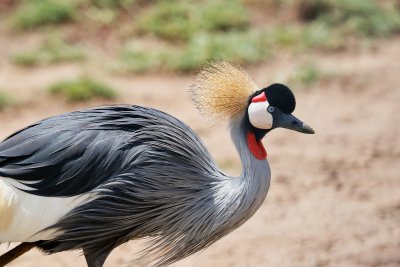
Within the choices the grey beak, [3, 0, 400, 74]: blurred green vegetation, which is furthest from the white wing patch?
[3, 0, 400, 74]: blurred green vegetation

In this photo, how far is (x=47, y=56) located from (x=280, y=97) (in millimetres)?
3510

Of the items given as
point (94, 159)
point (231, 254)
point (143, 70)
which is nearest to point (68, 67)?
point (143, 70)

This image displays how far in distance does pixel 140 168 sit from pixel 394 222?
1.67 m

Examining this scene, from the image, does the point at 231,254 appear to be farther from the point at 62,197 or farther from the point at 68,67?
the point at 68,67

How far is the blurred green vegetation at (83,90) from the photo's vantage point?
5922 mm

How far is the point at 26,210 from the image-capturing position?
3.20 m

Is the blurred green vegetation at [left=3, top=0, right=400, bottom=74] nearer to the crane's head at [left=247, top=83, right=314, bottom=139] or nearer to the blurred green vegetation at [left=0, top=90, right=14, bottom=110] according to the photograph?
the blurred green vegetation at [left=0, top=90, right=14, bottom=110]

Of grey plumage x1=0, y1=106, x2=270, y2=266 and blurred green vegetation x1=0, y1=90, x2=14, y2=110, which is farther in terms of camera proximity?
blurred green vegetation x1=0, y1=90, x2=14, y2=110

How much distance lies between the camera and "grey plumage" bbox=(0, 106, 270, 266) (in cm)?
320

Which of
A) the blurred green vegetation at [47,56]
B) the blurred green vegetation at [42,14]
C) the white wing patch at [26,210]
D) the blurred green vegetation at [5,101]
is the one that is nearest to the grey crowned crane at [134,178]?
the white wing patch at [26,210]

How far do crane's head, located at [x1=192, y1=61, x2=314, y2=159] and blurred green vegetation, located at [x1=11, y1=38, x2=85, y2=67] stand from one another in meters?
3.17

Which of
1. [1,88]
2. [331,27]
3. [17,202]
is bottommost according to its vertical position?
[17,202]

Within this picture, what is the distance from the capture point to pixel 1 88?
6035 mm

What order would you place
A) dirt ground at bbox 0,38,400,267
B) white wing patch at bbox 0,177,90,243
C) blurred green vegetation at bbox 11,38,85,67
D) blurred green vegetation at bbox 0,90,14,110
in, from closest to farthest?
white wing patch at bbox 0,177,90,243
dirt ground at bbox 0,38,400,267
blurred green vegetation at bbox 0,90,14,110
blurred green vegetation at bbox 11,38,85,67
